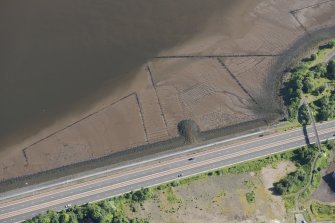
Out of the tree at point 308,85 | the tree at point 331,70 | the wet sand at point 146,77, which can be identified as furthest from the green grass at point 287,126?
the tree at point 331,70

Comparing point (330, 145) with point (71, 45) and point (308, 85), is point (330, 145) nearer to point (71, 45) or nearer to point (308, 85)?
point (308, 85)

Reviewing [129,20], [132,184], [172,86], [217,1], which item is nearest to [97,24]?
[129,20]

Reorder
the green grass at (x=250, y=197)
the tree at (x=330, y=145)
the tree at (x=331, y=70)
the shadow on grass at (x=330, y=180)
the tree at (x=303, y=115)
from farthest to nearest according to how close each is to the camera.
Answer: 1. the tree at (x=331, y=70)
2. the tree at (x=303, y=115)
3. the tree at (x=330, y=145)
4. the shadow on grass at (x=330, y=180)
5. the green grass at (x=250, y=197)

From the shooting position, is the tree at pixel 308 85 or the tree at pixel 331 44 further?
the tree at pixel 331 44

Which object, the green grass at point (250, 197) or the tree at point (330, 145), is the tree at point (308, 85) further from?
the green grass at point (250, 197)

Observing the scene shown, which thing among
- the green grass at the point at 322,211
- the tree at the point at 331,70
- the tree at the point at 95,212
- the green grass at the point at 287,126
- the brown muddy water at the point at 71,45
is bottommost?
the green grass at the point at 322,211

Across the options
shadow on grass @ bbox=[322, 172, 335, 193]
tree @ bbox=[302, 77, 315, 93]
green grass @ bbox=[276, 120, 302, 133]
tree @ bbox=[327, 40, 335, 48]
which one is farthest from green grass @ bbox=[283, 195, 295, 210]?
tree @ bbox=[327, 40, 335, 48]

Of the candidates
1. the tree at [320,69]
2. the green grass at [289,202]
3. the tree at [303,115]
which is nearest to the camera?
the green grass at [289,202]

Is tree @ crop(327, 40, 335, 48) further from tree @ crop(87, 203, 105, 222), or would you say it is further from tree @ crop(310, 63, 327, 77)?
tree @ crop(87, 203, 105, 222)
